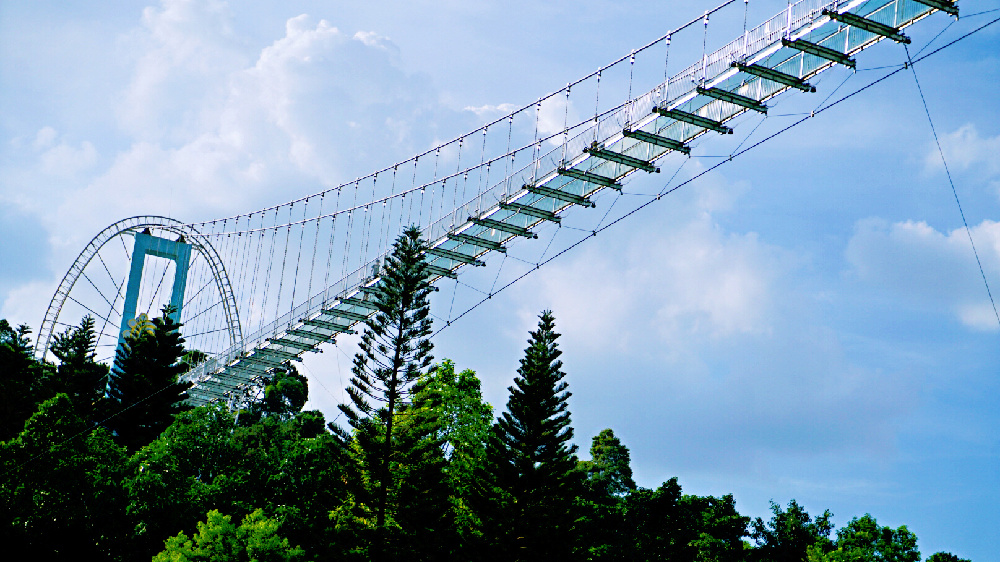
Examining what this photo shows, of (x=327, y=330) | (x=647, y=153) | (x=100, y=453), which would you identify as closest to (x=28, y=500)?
(x=100, y=453)

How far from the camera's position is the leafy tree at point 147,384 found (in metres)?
60.8

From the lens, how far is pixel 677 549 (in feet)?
232

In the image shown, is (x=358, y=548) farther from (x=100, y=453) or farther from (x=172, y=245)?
(x=172, y=245)

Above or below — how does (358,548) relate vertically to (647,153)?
below

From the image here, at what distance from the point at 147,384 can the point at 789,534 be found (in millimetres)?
39706

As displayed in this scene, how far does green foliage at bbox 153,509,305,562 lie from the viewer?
41094mm

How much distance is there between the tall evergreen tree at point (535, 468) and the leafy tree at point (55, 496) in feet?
49.0

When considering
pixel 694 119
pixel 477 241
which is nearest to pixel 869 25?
pixel 694 119

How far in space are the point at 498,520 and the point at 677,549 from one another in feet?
98.5

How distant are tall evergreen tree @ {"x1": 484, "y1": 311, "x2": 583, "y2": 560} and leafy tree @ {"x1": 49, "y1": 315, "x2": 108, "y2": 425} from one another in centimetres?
2563

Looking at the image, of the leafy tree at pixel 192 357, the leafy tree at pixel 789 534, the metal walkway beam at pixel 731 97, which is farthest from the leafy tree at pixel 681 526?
the metal walkway beam at pixel 731 97

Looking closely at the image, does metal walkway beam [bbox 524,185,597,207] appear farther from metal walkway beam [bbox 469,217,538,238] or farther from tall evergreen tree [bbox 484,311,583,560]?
tall evergreen tree [bbox 484,311,583,560]

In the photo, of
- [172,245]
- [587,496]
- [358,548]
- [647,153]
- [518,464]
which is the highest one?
[172,245]

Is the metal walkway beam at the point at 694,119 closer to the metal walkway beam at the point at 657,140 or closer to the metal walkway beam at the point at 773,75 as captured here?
the metal walkway beam at the point at 657,140
